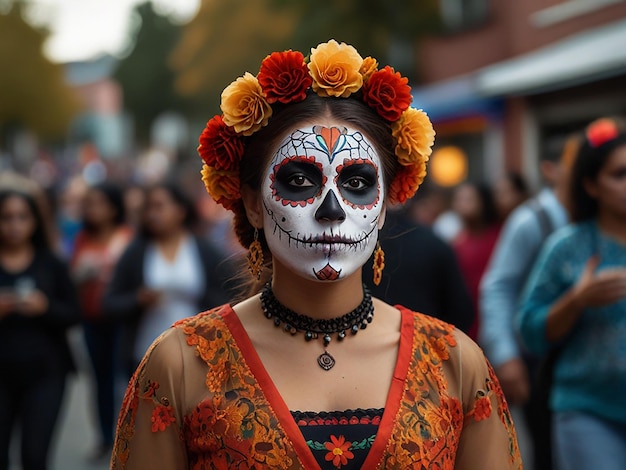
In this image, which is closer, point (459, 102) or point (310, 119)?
point (310, 119)

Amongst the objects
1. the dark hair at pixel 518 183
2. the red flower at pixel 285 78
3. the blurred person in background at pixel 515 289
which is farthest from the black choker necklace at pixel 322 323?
the dark hair at pixel 518 183

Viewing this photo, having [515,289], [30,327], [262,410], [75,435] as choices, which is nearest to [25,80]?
[75,435]

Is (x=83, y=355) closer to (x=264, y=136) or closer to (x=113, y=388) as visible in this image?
(x=113, y=388)

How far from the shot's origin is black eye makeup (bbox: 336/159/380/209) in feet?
8.62

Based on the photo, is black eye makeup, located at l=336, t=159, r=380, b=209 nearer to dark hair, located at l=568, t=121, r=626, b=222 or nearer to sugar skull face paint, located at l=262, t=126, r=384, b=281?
sugar skull face paint, located at l=262, t=126, r=384, b=281

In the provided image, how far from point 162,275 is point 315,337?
11.8 ft

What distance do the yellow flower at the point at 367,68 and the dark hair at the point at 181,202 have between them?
3.69m

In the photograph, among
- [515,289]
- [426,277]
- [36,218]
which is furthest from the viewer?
[36,218]

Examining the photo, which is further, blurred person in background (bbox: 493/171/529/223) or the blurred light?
the blurred light

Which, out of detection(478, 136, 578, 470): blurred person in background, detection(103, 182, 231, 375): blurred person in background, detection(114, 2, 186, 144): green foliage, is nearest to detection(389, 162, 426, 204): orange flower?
detection(478, 136, 578, 470): blurred person in background

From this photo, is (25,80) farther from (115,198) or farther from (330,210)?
(330,210)

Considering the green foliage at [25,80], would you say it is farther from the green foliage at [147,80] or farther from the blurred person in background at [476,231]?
the blurred person in background at [476,231]

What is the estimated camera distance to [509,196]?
7.86 meters

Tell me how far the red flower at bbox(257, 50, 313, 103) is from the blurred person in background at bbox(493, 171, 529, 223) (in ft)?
17.5
